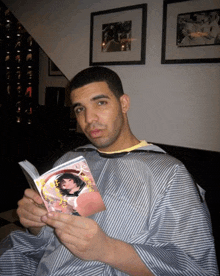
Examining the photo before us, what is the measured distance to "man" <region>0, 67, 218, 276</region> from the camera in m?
0.77

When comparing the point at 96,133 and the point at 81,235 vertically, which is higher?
the point at 96,133

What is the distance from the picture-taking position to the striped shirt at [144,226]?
0.82m

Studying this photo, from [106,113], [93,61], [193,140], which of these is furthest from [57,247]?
[93,61]

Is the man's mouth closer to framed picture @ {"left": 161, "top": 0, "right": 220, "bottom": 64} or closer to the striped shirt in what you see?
the striped shirt

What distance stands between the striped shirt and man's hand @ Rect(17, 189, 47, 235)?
0.16 m

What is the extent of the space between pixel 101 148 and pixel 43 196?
18.0 inches

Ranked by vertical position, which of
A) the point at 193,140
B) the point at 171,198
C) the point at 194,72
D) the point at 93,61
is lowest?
the point at 171,198

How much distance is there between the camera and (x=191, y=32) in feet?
4.97

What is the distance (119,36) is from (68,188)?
1447mm

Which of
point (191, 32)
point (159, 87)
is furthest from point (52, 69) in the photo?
point (191, 32)

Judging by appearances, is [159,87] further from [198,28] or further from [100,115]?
[100,115]

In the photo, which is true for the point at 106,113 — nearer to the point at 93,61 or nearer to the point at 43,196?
the point at 43,196

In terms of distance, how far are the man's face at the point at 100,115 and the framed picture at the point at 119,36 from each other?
76 cm

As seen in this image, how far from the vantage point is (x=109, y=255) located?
766mm
